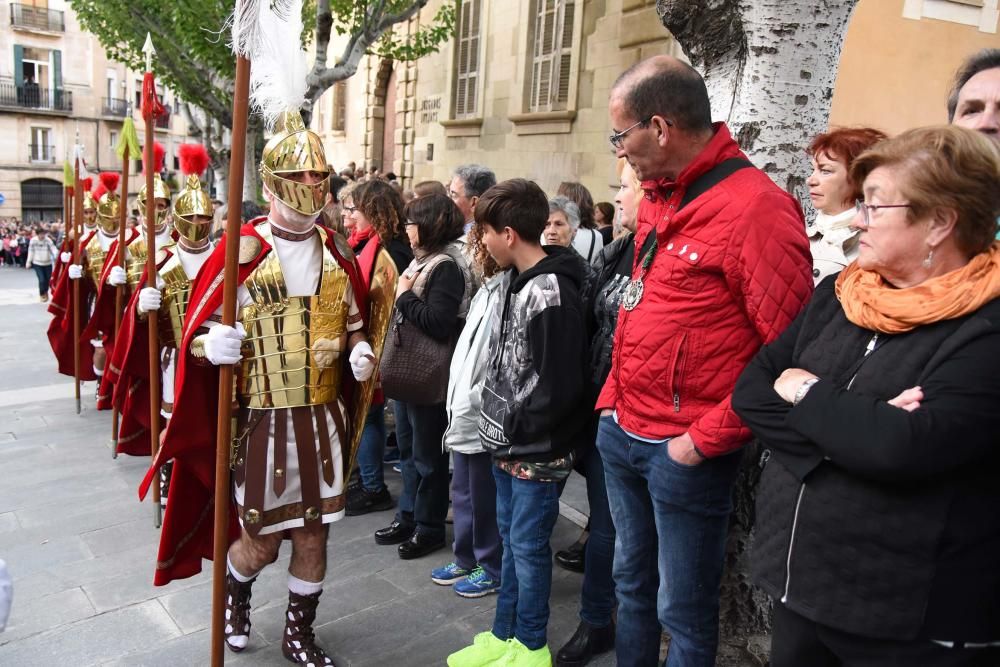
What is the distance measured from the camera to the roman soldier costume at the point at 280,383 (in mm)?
2895

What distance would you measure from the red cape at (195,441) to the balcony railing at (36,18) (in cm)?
3660

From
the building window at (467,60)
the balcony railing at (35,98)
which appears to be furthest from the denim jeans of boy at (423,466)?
the balcony railing at (35,98)

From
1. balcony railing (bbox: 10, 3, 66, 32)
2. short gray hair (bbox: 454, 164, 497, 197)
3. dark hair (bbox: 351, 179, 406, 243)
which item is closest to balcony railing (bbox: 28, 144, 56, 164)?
balcony railing (bbox: 10, 3, 66, 32)

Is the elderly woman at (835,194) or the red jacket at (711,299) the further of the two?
the elderly woman at (835,194)

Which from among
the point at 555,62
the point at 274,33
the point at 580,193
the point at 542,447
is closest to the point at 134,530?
the point at 542,447

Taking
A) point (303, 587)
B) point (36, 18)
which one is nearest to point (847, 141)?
point (303, 587)

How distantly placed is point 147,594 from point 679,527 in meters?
2.71

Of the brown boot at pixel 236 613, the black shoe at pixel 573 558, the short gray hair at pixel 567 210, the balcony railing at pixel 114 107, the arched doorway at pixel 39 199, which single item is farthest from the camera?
the balcony railing at pixel 114 107

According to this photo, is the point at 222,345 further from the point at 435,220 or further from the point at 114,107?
the point at 114,107

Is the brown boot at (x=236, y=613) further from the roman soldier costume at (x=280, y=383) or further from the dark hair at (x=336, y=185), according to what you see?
the dark hair at (x=336, y=185)

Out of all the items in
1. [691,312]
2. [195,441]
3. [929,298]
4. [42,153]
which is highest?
[42,153]

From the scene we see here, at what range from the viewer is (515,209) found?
9.50ft

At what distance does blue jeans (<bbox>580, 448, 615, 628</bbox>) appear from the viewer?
10.1ft

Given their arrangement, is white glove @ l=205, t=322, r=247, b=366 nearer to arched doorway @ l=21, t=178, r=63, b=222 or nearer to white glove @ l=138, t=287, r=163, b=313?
white glove @ l=138, t=287, r=163, b=313
